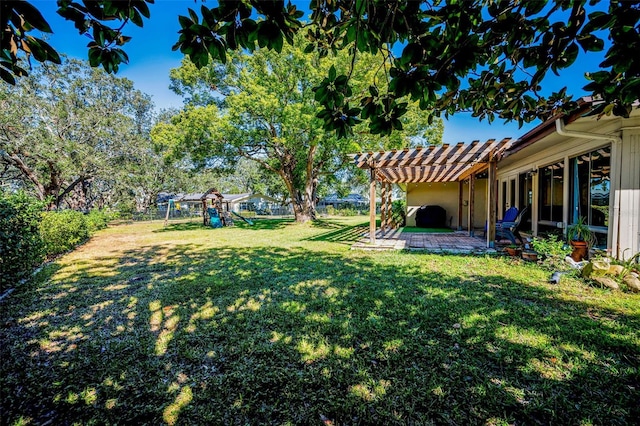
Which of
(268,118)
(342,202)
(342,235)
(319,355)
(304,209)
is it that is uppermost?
(268,118)

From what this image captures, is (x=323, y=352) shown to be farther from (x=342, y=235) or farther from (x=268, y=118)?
(x=268, y=118)

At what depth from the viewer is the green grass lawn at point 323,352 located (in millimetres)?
1789

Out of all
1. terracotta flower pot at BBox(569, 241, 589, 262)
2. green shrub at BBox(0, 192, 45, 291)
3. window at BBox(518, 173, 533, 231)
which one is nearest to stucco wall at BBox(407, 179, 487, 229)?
window at BBox(518, 173, 533, 231)

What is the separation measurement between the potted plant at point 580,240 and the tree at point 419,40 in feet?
14.1

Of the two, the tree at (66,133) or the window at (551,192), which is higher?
the tree at (66,133)

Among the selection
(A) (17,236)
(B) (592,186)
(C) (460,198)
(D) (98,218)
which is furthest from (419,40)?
(D) (98,218)

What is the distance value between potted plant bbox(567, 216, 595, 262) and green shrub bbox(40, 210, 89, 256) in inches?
421

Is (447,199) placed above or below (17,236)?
above

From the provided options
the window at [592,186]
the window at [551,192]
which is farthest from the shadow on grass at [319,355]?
the window at [551,192]

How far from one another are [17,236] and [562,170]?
1075cm

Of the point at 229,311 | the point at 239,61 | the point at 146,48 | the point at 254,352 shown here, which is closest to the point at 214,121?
the point at 239,61

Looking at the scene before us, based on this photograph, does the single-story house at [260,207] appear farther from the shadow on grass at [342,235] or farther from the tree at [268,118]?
the shadow on grass at [342,235]

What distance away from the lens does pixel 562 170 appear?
248 inches

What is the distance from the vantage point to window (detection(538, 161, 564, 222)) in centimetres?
644
